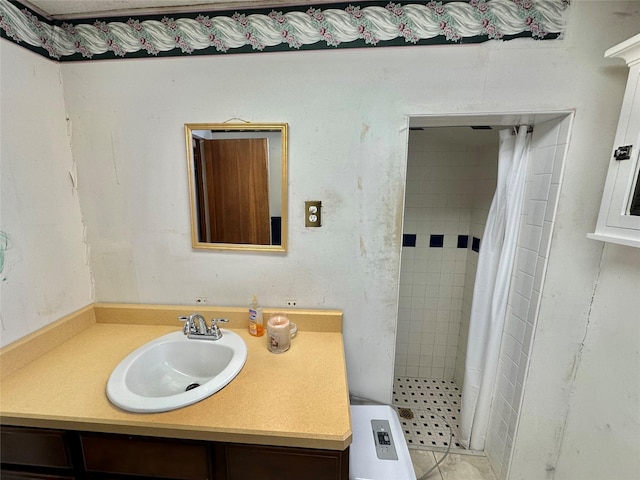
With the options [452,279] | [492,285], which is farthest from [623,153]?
[452,279]

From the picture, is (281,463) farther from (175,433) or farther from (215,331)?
(215,331)

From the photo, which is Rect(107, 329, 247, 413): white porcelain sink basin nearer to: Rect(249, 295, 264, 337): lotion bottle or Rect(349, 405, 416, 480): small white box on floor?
Rect(249, 295, 264, 337): lotion bottle

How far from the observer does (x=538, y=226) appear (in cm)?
117

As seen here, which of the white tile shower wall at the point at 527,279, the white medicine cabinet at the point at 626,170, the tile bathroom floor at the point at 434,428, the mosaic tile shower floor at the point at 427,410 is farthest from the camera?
the mosaic tile shower floor at the point at 427,410

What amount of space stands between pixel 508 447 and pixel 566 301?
81 centimetres

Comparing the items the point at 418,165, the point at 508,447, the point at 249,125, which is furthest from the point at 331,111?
the point at 508,447

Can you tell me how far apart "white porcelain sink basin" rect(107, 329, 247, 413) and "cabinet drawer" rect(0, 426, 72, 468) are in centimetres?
21

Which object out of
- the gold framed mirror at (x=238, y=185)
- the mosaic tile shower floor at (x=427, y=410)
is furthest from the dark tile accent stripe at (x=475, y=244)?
the gold framed mirror at (x=238, y=185)

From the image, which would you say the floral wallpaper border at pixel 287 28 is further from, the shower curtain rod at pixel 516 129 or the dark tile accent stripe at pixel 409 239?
the dark tile accent stripe at pixel 409 239

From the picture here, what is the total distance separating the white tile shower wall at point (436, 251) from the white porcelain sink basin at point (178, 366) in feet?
4.71

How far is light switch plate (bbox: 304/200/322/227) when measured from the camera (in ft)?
3.90

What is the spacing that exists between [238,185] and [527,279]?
1.43 meters

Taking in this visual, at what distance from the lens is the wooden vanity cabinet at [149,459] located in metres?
0.79

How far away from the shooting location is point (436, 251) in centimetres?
201
